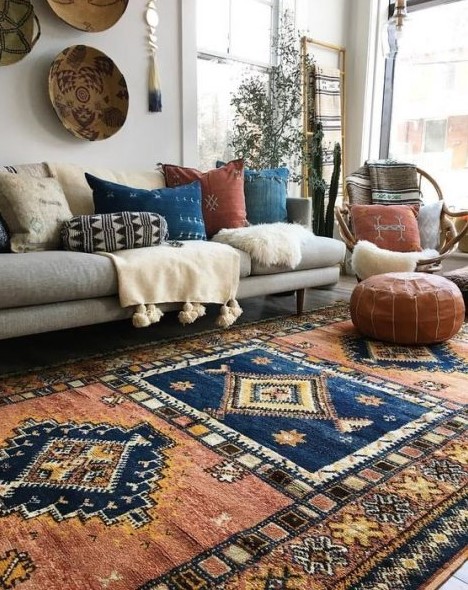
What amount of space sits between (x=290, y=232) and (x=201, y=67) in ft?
5.85

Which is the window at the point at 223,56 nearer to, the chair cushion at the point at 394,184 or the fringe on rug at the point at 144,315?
the chair cushion at the point at 394,184

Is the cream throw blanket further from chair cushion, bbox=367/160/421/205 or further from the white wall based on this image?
chair cushion, bbox=367/160/421/205

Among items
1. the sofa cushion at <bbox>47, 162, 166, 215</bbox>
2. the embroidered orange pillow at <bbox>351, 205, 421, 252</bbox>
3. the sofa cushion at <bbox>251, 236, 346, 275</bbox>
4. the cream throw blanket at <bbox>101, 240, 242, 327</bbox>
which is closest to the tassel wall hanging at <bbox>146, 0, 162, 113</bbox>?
the sofa cushion at <bbox>47, 162, 166, 215</bbox>

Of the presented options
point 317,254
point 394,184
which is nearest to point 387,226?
point 394,184

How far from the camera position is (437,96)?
4.75 m

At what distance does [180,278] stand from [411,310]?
109cm

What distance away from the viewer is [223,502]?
4.42ft

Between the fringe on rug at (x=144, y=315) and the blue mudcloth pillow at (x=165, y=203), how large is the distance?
624 mm

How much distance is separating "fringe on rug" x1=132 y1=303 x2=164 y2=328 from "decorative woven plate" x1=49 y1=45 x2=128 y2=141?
140 centimetres

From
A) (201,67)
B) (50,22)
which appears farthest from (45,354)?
(201,67)

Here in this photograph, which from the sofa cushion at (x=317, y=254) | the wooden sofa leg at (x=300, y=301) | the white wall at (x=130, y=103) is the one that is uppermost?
the white wall at (x=130, y=103)

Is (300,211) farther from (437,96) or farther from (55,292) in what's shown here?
(437,96)

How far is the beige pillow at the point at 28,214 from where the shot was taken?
2.47 meters

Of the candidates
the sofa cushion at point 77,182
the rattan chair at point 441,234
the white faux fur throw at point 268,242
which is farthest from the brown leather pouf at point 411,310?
the sofa cushion at point 77,182
